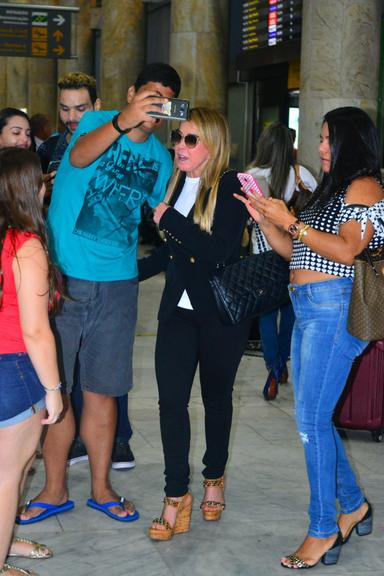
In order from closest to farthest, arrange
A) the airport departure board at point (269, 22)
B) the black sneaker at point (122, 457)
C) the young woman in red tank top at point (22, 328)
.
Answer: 1. the young woman in red tank top at point (22, 328)
2. the black sneaker at point (122, 457)
3. the airport departure board at point (269, 22)

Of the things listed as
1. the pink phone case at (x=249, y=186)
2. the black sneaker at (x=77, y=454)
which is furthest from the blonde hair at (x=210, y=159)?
the black sneaker at (x=77, y=454)

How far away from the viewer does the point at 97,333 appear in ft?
14.3

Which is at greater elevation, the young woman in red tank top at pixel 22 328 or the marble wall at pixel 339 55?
the marble wall at pixel 339 55

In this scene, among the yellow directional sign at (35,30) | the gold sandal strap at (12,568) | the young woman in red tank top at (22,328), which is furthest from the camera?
the yellow directional sign at (35,30)

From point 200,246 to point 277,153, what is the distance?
116 inches

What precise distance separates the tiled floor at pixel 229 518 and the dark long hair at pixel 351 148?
1.48m

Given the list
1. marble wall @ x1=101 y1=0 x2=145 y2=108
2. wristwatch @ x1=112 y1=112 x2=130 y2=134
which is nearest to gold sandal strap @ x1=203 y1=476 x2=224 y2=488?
wristwatch @ x1=112 y1=112 x2=130 y2=134

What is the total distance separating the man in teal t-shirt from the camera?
4.23 m

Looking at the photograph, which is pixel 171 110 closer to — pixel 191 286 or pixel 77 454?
pixel 191 286

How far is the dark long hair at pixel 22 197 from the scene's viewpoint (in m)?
3.31

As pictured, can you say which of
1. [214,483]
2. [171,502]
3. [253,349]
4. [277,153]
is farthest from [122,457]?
[253,349]

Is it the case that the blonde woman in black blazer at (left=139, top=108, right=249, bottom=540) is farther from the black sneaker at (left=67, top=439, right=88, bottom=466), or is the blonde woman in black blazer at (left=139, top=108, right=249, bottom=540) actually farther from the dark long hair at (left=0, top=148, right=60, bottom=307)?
the black sneaker at (left=67, top=439, right=88, bottom=466)

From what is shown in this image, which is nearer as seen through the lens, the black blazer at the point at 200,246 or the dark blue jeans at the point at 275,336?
the black blazer at the point at 200,246

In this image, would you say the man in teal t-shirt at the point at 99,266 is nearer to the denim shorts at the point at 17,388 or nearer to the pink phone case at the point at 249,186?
the pink phone case at the point at 249,186
